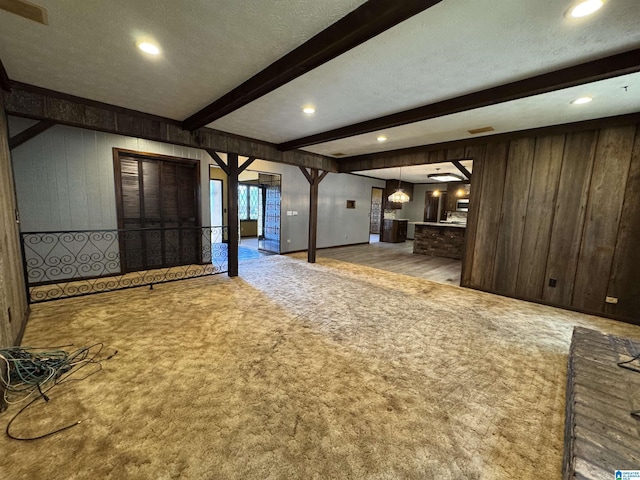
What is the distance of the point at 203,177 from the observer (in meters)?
5.69

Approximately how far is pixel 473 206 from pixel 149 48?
504cm

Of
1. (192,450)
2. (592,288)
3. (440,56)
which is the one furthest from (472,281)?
(192,450)

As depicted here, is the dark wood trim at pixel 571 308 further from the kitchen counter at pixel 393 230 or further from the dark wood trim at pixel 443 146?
the kitchen counter at pixel 393 230

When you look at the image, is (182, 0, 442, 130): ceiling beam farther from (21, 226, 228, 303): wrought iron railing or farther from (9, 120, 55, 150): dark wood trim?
(21, 226, 228, 303): wrought iron railing

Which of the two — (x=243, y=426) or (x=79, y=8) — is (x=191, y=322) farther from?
(x=79, y=8)

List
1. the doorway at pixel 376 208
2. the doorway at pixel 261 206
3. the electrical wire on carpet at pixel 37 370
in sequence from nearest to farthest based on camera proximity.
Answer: the electrical wire on carpet at pixel 37 370
the doorway at pixel 261 206
the doorway at pixel 376 208

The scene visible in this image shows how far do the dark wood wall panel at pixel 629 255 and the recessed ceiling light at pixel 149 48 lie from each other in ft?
18.4

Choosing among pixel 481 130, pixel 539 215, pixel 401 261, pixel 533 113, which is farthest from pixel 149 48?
pixel 401 261

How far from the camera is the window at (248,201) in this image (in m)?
10.3

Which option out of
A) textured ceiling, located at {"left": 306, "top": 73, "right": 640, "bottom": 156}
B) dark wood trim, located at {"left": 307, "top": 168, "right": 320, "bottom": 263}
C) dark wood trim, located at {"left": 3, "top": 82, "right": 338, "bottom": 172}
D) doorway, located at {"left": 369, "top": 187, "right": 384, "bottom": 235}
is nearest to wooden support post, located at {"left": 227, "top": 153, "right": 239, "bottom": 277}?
dark wood trim, located at {"left": 3, "top": 82, "right": 338, "bottom": 172}

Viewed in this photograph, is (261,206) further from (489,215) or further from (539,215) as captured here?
(539,215)

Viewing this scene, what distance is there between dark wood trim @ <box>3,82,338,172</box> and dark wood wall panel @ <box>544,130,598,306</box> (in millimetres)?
5095

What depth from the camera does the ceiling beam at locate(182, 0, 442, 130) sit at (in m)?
1.53

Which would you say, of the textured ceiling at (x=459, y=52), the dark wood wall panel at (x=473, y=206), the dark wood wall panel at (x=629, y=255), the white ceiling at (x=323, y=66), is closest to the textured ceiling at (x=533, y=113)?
the white ceiling at (x=323, y=66)
